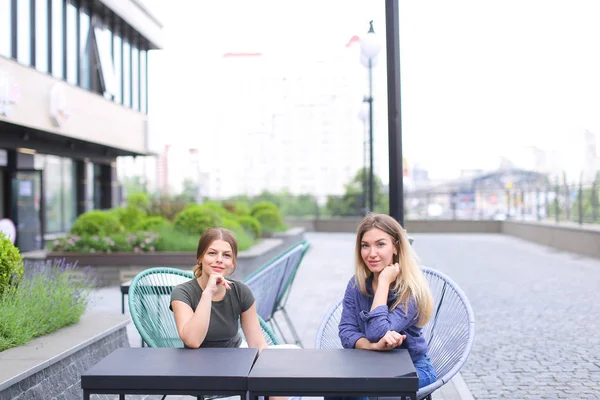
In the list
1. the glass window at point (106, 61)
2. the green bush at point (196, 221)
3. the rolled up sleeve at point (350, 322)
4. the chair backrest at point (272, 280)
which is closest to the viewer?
the rolled up sleeve at point (350, 322)

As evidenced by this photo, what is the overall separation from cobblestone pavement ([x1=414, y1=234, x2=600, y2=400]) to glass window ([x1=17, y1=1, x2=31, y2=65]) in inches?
460

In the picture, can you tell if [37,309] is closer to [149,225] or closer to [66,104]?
[149,225]

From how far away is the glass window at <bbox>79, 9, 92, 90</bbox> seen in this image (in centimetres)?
2123

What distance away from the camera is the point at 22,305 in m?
4.07

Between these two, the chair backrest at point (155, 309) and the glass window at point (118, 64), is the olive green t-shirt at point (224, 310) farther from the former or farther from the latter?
the glass window at point (118, 64)

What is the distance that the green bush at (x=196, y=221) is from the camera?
11469mm

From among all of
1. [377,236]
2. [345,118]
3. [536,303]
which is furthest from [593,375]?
[345,118]

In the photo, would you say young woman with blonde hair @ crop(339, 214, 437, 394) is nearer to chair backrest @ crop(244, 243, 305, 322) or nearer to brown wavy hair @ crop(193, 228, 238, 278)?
brown wavy hair @ crop(193, 228, 238, 278)

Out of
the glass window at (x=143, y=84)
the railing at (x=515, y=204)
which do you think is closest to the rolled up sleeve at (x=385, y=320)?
the railing at (x=515, y=204)

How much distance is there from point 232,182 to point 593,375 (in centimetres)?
5031

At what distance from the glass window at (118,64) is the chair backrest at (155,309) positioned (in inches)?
823

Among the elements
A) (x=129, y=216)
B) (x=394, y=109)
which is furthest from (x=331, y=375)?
(x=129, y=216)

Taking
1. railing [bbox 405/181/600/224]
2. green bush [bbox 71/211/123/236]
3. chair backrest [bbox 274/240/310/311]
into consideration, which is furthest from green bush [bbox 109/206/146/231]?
railing [bbox 405/181/600/224]

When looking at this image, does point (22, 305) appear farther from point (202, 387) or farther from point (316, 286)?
point (316, 286)
